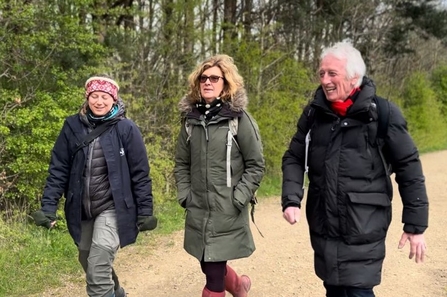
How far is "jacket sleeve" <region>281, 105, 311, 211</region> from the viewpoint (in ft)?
9.37

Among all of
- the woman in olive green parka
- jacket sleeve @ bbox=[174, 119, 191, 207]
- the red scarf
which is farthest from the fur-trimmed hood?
the red scarf

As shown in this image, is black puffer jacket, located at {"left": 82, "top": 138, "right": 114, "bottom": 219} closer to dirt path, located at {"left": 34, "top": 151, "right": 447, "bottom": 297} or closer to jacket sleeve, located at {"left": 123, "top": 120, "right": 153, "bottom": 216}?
jacket sleeve, located at {"left": 123, "top": 120, "right": 153, "bottom": 216}

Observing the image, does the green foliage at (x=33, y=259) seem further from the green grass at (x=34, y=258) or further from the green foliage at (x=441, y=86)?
the green foliage at (x=441, y=86)

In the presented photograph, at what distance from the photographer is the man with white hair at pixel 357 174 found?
2529 mm

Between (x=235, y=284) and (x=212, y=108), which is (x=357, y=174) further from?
(x=235, y=284)

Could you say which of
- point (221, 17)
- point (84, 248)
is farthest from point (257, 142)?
point (221, 17)

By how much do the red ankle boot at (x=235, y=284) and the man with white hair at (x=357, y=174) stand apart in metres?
1.09

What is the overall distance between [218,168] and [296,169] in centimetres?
58

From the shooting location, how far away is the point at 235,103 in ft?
10.6

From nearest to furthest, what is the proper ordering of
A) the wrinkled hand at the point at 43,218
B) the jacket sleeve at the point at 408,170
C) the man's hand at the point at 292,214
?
the jacket sleeve at the point at 408,170 < the man's hand at the point at 292,214 < the wrinkled hand at the point at 43,218

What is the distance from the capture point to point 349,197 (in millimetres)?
2557

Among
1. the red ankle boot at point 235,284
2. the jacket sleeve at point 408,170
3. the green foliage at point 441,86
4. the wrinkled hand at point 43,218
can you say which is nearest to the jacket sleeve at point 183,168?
the red ankle boot at point 235,284

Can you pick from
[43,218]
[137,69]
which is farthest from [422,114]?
[43,218]

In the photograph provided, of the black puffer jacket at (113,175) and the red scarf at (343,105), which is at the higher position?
the red scarf at (343,105)
